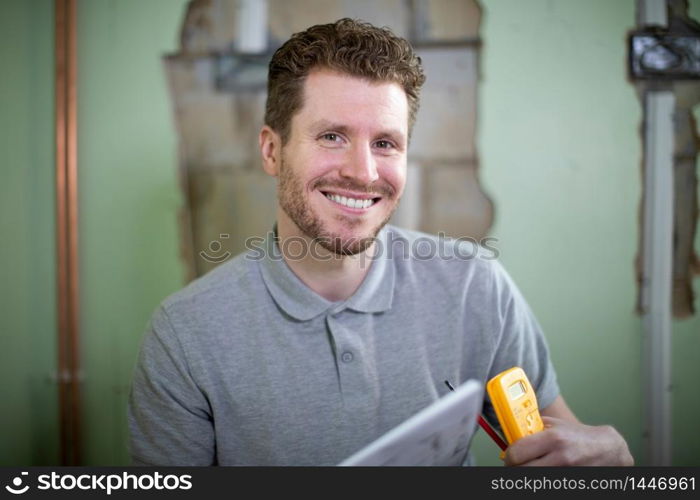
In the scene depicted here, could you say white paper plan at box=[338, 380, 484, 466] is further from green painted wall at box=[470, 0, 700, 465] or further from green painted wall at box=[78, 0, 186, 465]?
green painted wall at box=[78, 0, 186, 465]

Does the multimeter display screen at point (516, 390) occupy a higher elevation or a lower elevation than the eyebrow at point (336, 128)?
lower

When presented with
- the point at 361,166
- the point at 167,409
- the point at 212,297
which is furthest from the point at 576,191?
the point at 167,409

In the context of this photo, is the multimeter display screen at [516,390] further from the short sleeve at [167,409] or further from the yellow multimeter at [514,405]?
the short sleeve at [167,409]

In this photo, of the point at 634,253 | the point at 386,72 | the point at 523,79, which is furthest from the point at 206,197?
the point at 634,253

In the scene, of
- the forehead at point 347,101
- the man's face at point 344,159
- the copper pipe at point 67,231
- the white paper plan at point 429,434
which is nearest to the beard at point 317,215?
the man's face at point 344,159

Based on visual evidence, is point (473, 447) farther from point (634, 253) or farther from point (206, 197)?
point (206, 197)

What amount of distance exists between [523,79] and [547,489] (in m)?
0.89

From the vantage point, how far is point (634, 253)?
4.28 ft

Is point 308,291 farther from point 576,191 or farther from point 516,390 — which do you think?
point 576,191

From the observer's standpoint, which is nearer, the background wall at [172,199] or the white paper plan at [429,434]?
the white paper plan at [429,434]

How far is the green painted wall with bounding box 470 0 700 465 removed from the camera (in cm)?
127

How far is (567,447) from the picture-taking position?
0.75 meters

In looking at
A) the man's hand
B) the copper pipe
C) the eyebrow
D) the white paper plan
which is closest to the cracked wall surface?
the copper pipe

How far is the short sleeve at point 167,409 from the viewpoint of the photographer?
941mm
